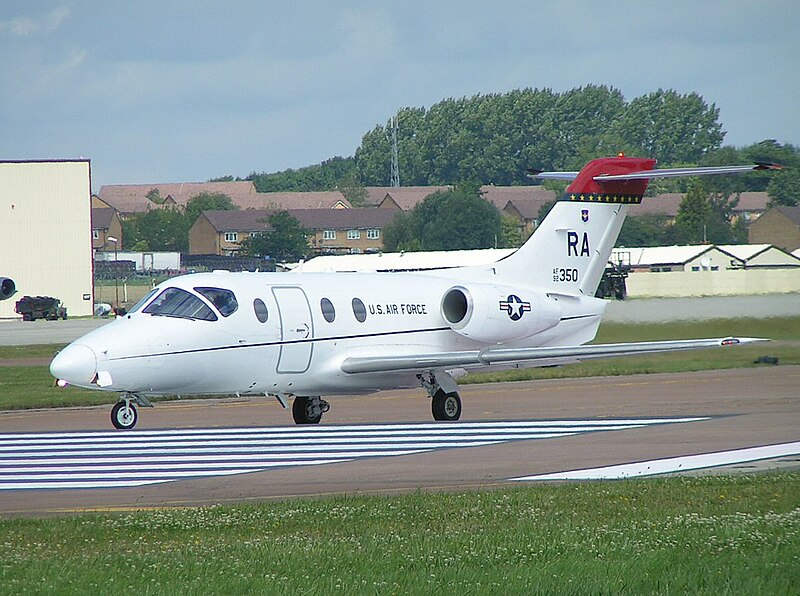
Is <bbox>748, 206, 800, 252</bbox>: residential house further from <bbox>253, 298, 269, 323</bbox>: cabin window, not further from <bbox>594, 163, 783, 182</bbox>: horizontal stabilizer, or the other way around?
<bbox>253, 298, 269, 323</bbox>: cabin window

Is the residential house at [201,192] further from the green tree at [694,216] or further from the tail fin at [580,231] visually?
the tail fin at [580,231]

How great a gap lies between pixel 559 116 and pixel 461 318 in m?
105

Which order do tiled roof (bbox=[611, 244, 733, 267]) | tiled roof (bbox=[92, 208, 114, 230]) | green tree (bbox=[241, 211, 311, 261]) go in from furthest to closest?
tiled roof (bbox=[92, 208, 114, 230]) < green tree (bbox=[241, 211, 311, 261]) < tiled roof (bbox=[611, 244, 733, 267])

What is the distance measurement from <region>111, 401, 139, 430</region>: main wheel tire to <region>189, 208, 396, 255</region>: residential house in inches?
2868

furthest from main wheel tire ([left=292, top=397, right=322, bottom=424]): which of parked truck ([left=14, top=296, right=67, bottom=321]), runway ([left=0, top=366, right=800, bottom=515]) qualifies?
parked truck ([left=14, top=296, right=67, bottom=321])

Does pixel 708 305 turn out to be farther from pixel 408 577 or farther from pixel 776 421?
pixel 408 577

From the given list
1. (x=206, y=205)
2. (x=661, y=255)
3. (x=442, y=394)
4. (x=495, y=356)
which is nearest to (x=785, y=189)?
(x=661, y=255)

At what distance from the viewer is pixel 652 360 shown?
109 feet

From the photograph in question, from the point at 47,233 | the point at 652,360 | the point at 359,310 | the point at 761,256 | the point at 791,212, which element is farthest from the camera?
the point at 791,212

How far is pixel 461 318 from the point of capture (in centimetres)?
2227

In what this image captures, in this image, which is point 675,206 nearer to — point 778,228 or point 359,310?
point 778,228

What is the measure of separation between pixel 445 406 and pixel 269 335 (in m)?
3.19

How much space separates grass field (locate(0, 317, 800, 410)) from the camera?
96.7 feet

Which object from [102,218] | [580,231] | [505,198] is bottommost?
[580,231]
